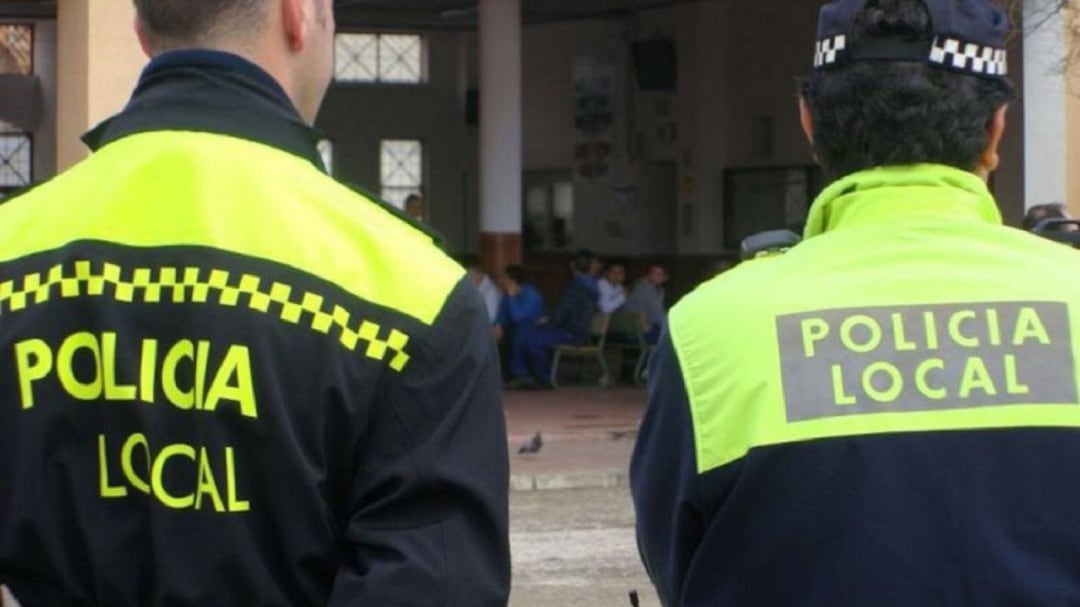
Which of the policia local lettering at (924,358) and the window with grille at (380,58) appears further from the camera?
the window with grille at (380,58)

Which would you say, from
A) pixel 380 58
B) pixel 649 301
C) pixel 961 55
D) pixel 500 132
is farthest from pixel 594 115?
pixel 961 55

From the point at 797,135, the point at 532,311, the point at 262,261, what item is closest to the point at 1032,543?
the point at 262,261

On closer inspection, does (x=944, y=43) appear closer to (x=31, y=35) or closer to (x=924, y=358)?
(x=924, y=358)

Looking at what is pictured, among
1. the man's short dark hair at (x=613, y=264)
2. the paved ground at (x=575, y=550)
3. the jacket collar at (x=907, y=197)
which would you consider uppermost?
the man's short dark hair at (x=613, y=264)

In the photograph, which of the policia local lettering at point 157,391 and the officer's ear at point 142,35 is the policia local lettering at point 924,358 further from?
the officer's ear at point 142,35

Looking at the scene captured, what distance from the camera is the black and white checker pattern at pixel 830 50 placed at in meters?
2.89

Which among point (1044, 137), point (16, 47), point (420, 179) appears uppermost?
point (16, 47)

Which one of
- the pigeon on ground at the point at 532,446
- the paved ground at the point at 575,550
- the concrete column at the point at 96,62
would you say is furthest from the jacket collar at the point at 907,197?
the concrete column at the point at 96,62

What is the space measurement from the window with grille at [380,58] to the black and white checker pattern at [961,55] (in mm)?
30072

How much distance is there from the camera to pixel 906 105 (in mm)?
2838

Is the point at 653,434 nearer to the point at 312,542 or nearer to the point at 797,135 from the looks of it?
the point at 312,542

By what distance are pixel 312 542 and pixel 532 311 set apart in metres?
23.5

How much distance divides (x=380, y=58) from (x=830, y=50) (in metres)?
30.7

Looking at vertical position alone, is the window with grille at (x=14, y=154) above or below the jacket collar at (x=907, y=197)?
above
